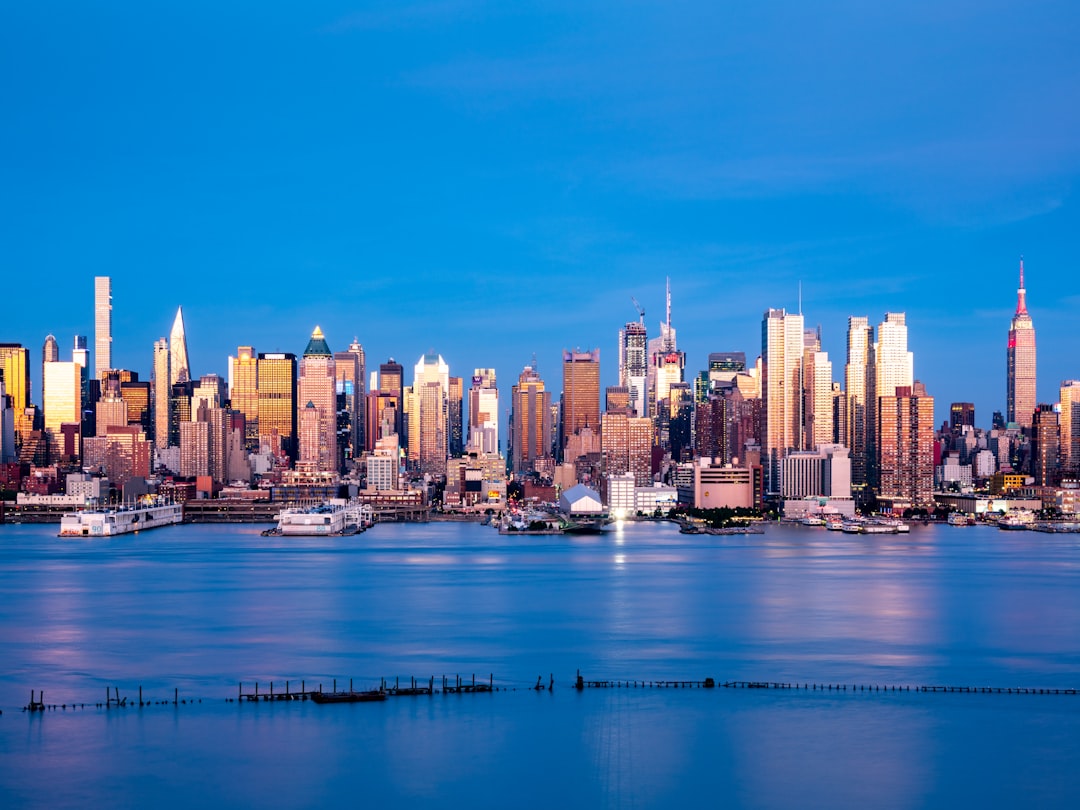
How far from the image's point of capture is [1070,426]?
133 metres

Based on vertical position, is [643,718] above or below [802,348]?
below

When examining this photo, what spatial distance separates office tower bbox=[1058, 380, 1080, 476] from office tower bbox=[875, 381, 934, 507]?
484 inches

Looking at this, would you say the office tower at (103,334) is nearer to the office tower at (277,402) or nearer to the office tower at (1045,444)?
the office tower at (277,402)

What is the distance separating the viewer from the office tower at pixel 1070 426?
405 ft

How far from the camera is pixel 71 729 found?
19.6 metres

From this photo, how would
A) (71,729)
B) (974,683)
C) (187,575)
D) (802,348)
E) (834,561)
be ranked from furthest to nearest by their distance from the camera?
(802,348) < (834,561) < (187,575) < (974,683) < (71,729)

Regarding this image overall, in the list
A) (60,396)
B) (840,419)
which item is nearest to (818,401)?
(840,419)

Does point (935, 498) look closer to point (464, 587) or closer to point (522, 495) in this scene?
point (522, 495)

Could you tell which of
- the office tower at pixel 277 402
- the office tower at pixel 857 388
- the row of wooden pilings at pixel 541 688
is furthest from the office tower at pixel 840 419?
the row of wooden pilings at pixel 541 688

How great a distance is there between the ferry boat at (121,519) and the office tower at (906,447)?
51.8m

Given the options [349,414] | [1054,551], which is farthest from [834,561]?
[349,414]

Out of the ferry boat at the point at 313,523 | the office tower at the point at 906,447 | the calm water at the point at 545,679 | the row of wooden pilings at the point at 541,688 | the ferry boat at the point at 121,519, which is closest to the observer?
the calm water at the point at 545,679

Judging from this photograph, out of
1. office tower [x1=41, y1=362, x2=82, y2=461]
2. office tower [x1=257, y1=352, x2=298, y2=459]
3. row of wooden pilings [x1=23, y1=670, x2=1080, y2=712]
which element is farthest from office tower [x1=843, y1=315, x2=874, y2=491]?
row of wooden pilings [x1=23, y1=670, x2=1080, y2=712]

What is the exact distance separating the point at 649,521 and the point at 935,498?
27.3 metres
